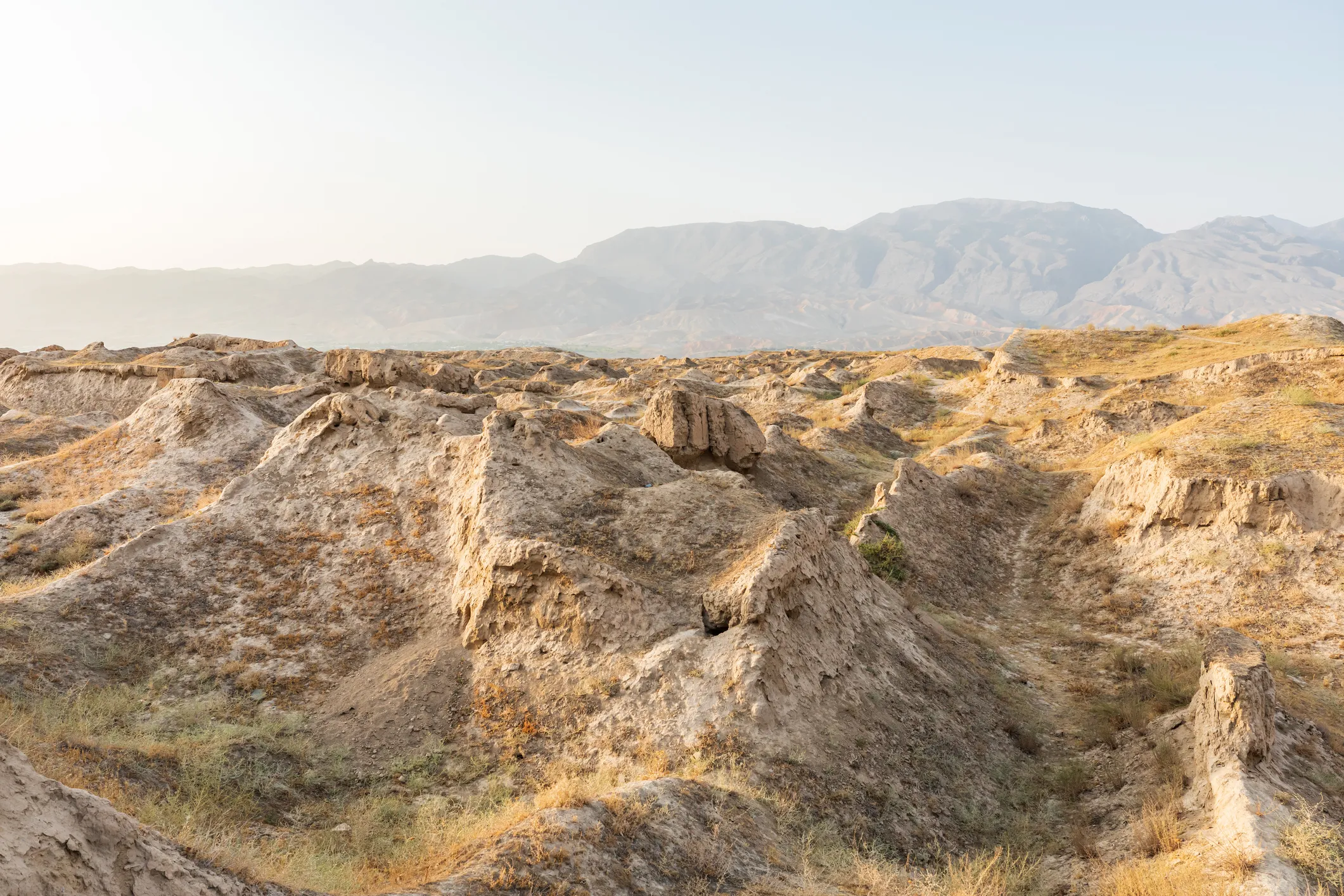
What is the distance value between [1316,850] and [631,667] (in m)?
8.15

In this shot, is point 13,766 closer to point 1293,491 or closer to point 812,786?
point 812,786

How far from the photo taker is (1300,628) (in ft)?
51.2

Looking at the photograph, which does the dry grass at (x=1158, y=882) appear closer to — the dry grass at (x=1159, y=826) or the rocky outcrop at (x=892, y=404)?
the dry grass at (x=1159, y=826)

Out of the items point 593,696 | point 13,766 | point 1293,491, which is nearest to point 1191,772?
point 593,696

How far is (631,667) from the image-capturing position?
10.9 metres

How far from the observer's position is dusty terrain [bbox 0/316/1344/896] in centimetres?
759

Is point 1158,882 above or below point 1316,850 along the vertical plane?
below

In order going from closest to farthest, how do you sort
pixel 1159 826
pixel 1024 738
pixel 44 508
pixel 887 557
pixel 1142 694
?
pixel 1159 826, pixel 1024 738, pixel 1142 694, pixel 44 508, pixel 887 557

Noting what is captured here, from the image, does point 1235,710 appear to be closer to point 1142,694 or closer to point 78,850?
point 1142,694

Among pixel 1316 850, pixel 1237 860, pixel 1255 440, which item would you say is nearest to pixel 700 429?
pixel 1255 440

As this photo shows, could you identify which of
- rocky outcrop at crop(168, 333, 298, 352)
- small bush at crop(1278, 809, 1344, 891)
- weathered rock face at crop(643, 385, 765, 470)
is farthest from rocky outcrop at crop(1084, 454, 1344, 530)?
rocky outcrop at crop(168, 333, 298, 352)

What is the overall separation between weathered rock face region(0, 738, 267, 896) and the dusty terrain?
0.02 meters

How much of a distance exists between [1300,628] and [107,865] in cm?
2012

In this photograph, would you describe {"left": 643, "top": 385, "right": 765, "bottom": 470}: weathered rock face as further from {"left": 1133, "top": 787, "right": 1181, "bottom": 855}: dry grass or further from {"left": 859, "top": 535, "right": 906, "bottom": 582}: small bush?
{"left": 1133, "top": 787, "right": 1181, "bottom": 855}: dry grass
